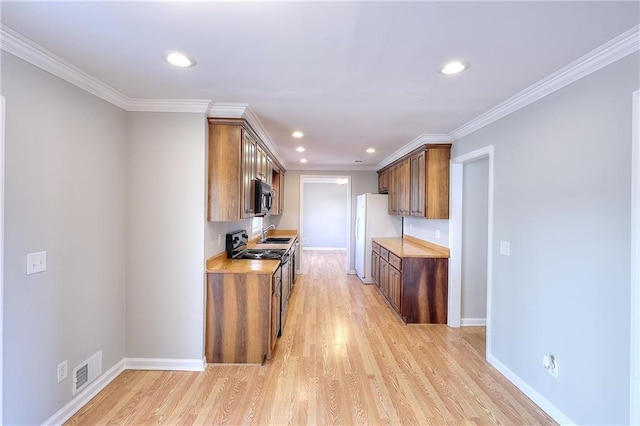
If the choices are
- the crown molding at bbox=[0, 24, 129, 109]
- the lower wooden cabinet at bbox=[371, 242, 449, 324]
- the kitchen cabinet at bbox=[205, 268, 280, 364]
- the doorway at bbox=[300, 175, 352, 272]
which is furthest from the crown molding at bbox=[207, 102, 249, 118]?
the doorway at bbox=[300, 175, 352, 272]

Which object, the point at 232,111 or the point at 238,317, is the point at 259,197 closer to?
the point at 232,111

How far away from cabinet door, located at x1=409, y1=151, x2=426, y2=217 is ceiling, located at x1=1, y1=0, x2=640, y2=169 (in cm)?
132

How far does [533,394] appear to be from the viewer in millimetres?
2258

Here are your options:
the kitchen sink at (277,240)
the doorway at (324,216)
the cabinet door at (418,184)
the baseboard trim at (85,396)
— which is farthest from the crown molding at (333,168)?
the baseboard trim at (85,396)

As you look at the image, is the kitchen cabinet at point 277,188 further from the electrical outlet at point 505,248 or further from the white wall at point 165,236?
the electrical outlet at point 505,248

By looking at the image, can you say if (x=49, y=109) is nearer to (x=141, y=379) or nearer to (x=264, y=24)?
(x=264, y=24)

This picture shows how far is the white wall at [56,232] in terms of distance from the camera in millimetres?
1650

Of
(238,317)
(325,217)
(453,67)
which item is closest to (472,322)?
(238,317)

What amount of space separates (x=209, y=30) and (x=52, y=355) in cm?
226

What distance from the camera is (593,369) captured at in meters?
1.79

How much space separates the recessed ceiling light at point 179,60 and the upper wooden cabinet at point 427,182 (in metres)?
2.95

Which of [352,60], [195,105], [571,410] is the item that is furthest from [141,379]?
[571,410]

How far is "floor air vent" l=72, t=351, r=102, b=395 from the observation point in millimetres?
2113

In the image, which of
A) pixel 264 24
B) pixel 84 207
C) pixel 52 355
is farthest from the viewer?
pixel 84 207
